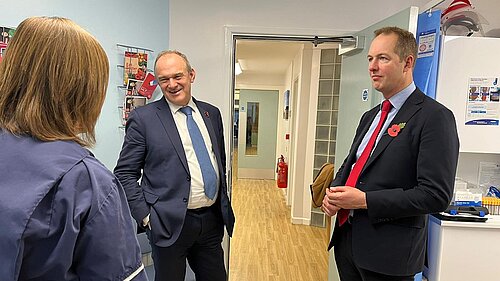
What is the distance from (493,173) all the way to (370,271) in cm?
144

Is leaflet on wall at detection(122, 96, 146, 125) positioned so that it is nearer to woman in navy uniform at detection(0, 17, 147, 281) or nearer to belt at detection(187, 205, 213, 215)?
belt at detection(187, 205, 213, 215)

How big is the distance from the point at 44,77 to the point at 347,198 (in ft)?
3.71

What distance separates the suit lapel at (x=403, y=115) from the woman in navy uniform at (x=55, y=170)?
100cm

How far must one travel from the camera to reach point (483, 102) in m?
2.13

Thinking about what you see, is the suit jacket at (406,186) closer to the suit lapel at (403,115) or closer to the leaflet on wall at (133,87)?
the suit lapel at (403,115)

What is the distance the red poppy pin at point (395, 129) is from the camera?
1415 mm

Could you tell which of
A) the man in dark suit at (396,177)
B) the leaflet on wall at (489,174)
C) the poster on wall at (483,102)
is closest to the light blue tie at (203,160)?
the man in dark suit at (396,177)

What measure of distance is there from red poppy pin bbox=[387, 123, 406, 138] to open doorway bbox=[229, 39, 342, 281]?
4.91ft

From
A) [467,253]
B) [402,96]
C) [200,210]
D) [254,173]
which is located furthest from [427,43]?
[254,173]

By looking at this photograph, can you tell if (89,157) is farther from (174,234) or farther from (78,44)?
(174,234)

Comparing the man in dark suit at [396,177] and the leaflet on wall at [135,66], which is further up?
the leaflet on wall at [135,66]

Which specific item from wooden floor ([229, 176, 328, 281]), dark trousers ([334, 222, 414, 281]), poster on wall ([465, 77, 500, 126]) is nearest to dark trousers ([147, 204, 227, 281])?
dark trousers ([334, 222, 414, 281])

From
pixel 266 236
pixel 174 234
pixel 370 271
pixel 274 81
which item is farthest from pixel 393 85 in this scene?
pixel 274 81

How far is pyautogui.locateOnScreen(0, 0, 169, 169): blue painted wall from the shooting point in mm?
2105
